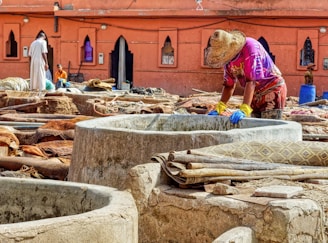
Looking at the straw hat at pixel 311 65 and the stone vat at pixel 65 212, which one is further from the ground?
the straw hat at pixel 311 65

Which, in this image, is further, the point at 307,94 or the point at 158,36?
the point at 158,36

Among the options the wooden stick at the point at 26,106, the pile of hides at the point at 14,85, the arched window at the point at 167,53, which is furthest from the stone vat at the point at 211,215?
the arched window at the point at 167,53

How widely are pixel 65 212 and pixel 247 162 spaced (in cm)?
183

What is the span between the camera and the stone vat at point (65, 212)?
3244 mm

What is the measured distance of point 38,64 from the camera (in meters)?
19.9

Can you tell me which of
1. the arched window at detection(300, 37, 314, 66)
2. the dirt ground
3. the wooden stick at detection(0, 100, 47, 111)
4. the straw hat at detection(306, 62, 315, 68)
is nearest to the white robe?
the wooden stick at detection(0, 100, 47, 111)

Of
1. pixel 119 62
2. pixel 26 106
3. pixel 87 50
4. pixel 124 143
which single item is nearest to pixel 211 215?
pixel 124 143

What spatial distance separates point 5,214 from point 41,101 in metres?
10.7

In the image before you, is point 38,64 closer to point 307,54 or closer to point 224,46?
point 307,54

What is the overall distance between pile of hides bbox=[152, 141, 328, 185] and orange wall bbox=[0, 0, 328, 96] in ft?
62.9

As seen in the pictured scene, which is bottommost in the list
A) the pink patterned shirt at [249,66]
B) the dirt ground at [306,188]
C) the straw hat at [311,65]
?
the dirt ground at [306,188]

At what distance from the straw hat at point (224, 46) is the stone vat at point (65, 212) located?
3958 millimetres

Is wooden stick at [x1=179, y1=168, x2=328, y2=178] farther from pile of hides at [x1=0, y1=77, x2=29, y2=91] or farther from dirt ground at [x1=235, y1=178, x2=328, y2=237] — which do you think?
pile of hides at [x1=0, y1=77, x2=29, y2=91]

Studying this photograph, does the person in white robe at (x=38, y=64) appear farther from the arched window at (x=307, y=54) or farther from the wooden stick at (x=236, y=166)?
the wooden stick at (x=236, y=166)
